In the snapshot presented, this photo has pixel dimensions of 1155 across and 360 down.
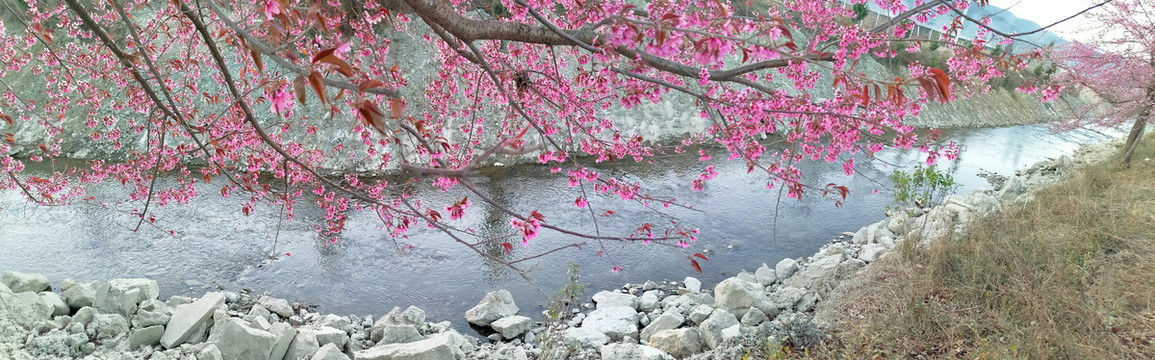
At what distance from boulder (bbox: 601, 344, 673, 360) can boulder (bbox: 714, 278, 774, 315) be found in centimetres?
131

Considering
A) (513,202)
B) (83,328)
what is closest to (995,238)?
(513,202)

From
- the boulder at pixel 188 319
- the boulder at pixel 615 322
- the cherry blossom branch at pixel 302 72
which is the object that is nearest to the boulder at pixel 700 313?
the boulder at pixel 615 322

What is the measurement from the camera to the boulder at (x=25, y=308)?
15.3 ft

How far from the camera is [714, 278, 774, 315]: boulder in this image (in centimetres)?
585

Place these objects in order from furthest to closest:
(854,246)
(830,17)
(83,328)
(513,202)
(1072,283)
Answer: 1. (513,202)
2. (854,246)
3. (830,17)
4. (83,328)
5. (1072,283)

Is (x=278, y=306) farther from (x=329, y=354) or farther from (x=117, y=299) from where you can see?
(x=329, y=354)

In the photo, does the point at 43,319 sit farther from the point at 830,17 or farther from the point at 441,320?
the point at 830,17

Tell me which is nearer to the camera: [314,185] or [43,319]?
[43,319]

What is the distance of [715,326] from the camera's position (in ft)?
17.0

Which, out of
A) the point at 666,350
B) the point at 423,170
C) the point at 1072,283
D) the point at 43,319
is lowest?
the point at 43,319

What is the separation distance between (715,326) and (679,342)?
378 mm

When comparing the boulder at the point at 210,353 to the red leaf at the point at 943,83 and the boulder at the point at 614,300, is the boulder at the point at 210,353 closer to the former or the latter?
the boulder at the point at 614,300

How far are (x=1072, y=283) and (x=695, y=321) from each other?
3.14 metres

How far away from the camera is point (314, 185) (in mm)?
6656
